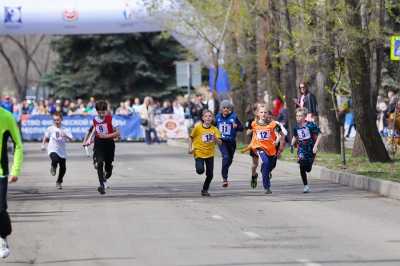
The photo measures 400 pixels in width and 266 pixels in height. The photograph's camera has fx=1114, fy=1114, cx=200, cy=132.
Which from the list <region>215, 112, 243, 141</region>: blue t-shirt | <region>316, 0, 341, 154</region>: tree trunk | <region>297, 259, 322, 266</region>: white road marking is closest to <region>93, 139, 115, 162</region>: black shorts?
<region>215, 112, 243, 141</region>: blue t-shirt

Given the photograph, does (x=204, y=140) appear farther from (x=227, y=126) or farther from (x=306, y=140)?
(x=306, y=140)

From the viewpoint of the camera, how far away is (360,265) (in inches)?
425

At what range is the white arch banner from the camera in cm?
3934

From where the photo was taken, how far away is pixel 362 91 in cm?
2403

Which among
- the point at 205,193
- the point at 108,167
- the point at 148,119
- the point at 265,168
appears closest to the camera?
the point at 205,193

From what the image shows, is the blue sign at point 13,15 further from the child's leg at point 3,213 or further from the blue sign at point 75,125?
the child's leg at point 3,213

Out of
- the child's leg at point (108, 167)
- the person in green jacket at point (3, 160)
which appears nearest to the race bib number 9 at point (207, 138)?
the child's leg at point (108, 167)

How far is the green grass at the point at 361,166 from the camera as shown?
21.3m

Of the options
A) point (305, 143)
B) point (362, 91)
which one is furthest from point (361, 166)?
point (305, 143)

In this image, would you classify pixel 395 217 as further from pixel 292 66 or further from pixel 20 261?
pixel 292 66

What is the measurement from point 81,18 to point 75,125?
8179 mm

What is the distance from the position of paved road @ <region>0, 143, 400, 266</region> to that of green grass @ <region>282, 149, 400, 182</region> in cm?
83

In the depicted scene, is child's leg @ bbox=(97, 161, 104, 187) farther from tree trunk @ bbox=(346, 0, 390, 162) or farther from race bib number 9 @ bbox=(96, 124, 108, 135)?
tree trunk @ bbox=(346, 0, 390, 162)

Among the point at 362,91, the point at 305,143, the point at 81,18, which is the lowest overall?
the point at 305,143
